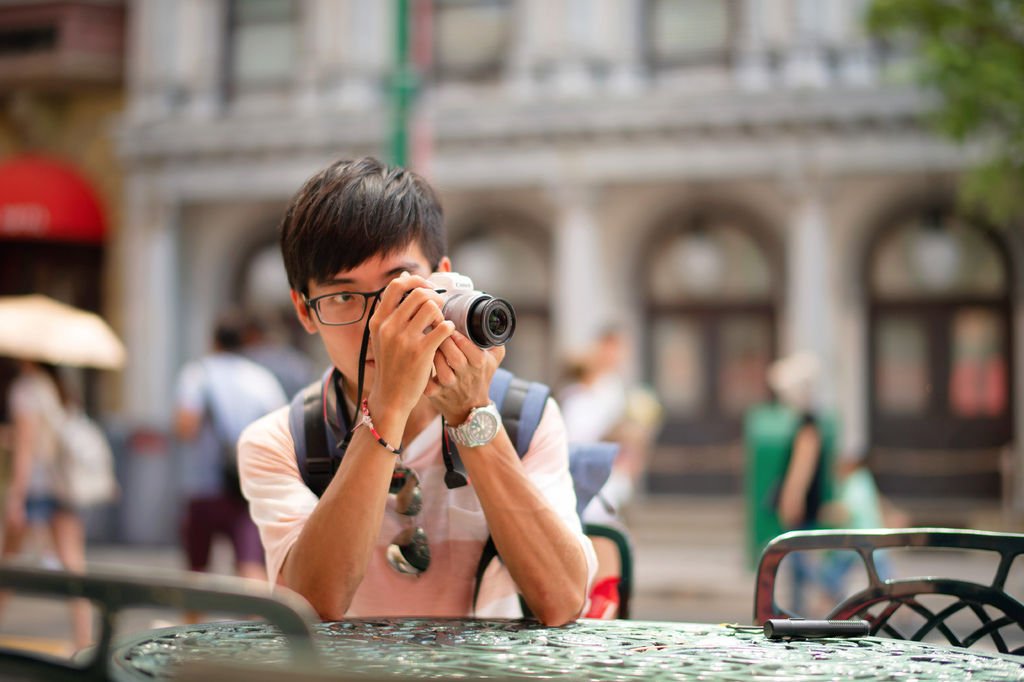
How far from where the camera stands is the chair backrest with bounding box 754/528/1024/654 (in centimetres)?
234

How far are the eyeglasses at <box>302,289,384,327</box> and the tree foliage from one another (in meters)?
10.3

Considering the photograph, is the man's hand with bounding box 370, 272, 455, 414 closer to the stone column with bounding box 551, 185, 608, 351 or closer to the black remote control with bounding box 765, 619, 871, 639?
the black remote control with bounding box 765, 619, 871, 639

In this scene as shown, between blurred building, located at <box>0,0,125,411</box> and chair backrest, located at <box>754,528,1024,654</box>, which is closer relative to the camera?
chair backrest, located at <box>754,528,1024,654</box>

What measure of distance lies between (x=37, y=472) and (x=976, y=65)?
846 cm

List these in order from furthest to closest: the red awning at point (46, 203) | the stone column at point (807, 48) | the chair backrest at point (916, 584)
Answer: the red awning at point (46, 203) → the stone column at point (807, 48) → the chair backrest at point (916, 584)

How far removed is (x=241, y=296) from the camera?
69.0 ft

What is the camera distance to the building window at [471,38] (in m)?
19.3

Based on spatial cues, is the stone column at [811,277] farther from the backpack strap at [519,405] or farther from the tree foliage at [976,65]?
the backpack strap at [519,405]

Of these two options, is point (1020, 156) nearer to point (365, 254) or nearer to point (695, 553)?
point (695, 553)

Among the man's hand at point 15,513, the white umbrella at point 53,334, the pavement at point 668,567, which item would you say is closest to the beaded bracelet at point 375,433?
the pavement at point 668,567

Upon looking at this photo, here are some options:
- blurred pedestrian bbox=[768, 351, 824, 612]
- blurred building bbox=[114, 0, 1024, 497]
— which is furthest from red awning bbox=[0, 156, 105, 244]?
blurred pedestrian bbox=[768, 351, 824, 612]

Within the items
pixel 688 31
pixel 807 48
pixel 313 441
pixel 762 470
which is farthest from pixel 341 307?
pixel 688 31

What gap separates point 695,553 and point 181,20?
11.6 m

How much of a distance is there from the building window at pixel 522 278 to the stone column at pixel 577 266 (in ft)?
3.65
